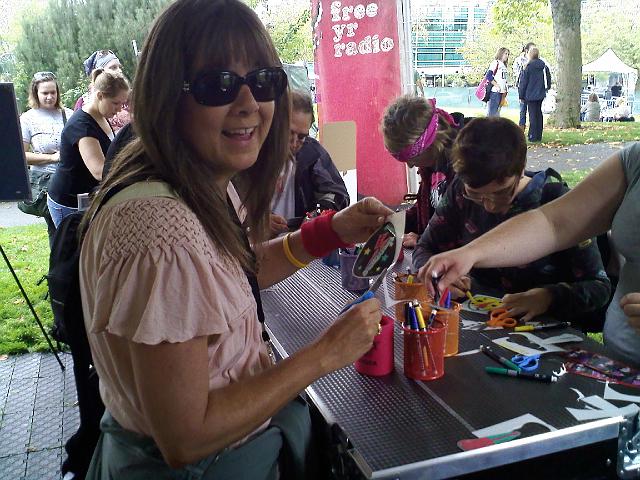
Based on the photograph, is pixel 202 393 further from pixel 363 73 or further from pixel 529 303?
pixel 363 73

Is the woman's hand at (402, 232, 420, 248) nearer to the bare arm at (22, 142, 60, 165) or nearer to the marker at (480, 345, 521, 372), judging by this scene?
the marker at (480, 345, 521, 372)

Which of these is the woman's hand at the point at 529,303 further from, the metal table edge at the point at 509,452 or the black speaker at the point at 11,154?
the black speaker at the point at 11,154

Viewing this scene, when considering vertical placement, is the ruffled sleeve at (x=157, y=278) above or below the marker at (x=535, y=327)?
above

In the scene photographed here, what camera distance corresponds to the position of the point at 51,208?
4.16m

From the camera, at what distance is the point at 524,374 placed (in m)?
1.54

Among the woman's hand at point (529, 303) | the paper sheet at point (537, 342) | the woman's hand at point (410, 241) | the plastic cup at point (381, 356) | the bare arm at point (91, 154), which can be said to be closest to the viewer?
the plastic cup at point (381, 356)

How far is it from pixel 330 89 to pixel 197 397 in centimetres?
549

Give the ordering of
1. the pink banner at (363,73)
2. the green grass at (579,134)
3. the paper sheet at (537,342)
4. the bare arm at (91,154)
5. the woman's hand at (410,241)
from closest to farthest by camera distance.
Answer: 1. the paper sheet at (537,342)
2. the woman's hand at (410,241)
3. the bare arm at (91,154)
4. the pink banner at (363,73)
5. the green grass at (579,134)

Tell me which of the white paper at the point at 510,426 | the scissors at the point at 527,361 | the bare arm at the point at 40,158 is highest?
the bare arm at the point at 40,158

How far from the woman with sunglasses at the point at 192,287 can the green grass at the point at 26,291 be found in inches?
135

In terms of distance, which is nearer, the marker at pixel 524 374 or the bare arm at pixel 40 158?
the marker at pixel 524 374

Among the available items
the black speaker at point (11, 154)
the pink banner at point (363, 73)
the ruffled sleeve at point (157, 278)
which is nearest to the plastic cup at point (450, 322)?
the ruffled sleeve at point (157, 278)

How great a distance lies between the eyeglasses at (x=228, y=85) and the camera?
1.23 meters

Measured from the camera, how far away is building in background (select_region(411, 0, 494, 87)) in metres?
7.39
